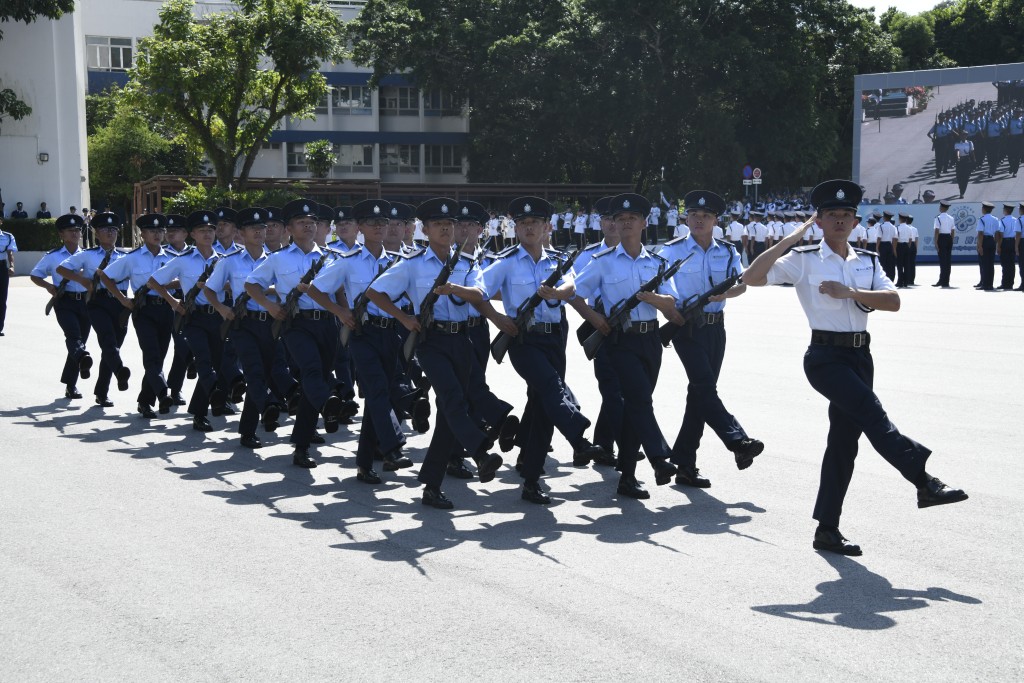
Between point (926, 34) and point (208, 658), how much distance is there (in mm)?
63415

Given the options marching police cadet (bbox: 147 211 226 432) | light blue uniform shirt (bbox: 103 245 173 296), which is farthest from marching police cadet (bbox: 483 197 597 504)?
light blue uniform shirt (bbox: 103 245 173 296)

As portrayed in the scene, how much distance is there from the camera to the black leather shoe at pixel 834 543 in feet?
20.5

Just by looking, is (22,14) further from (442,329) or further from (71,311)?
(442,329)

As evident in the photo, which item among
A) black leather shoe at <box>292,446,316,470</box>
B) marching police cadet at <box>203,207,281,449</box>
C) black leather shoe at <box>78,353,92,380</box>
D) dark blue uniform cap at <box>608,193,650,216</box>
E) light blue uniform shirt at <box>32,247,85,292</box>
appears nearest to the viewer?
dark blue uniform cap at <box>608,193,650,216</box>

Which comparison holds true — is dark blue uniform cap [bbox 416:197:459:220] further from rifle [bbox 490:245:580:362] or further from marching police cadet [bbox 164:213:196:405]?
marching police cadet [bbox 164:213:196:405]

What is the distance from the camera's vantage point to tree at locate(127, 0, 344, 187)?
39.4 m

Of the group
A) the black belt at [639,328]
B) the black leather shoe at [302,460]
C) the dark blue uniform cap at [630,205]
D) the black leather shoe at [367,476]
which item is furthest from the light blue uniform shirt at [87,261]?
the black belt at [639,328]

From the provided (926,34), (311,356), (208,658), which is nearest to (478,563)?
(208,658)

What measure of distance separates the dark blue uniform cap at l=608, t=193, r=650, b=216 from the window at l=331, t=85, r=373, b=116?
60.5m

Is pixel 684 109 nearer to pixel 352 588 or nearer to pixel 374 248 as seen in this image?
pixel 374 248

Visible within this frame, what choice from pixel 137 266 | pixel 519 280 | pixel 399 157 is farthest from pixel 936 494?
pixel 399 157

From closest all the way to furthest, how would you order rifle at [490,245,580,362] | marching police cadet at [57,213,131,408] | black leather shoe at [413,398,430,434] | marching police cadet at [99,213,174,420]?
rifle at [490,245,580,362]
black leather shoe at [413,398,430,434]
marching police cadet at [99,213,174,420]
marching police cadet at [57,213,131,408]

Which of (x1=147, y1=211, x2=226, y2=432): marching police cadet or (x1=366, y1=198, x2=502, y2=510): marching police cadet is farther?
(x1=147, y1=211, x2=226, y2=432): marching police cadet

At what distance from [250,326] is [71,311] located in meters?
3.92
